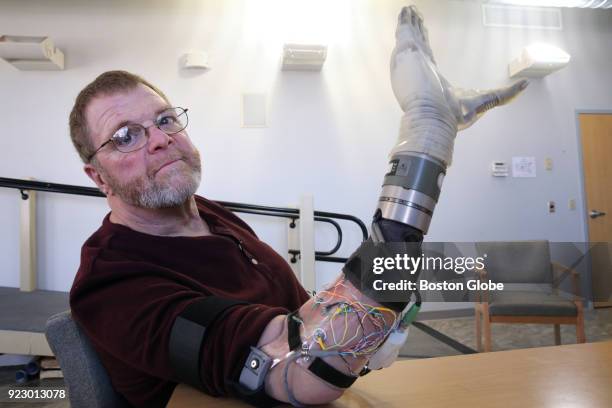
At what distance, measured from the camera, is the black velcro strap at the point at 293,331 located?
1.89 ft

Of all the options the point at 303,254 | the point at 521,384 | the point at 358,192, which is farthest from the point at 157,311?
the point at 358,192

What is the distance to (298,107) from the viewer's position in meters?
3.54

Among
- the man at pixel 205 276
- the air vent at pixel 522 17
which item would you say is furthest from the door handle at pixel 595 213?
the man at pixel 205 276

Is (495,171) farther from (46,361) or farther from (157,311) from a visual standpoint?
(46,361)

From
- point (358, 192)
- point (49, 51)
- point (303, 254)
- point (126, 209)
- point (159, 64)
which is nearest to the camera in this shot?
point (126, 209)

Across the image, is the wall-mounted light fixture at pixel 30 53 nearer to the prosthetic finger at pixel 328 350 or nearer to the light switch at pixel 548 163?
the prosthetic finger at pixel 328 350

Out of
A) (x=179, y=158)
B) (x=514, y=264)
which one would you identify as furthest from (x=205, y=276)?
(x=514, y=264)

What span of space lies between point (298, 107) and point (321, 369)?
3.20 meters

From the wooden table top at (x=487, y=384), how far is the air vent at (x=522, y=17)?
13.3ft

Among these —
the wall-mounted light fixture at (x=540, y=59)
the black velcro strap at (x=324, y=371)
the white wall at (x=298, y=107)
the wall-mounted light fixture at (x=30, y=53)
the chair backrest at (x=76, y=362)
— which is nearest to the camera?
the black velcro strap at (x=324, y=371)

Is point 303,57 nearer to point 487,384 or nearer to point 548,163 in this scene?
point 548,163

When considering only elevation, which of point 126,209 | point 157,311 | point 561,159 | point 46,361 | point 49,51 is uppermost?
point 49,51

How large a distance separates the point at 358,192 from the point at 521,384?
2.98 metres

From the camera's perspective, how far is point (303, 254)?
8.64 ft
